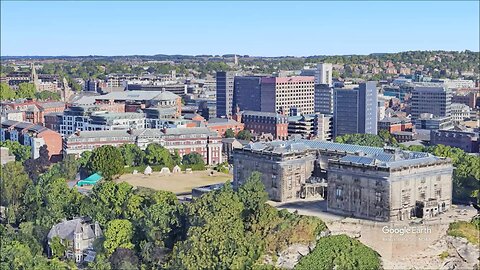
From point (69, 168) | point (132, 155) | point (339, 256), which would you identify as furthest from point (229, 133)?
point (339, 256)

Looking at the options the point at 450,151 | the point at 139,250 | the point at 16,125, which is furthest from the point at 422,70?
the point at 139,250

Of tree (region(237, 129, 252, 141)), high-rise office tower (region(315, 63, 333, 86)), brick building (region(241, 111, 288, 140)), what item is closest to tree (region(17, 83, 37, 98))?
high-rise office tower (region(315, 63, 333, 86))

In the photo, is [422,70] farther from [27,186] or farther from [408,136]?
[27,186]

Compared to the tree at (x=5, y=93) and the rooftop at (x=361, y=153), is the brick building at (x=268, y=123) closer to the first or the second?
the rooftop at (x=361, y=153)

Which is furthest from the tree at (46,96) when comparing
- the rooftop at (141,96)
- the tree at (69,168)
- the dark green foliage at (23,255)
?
the dark green foliage at (23,255)

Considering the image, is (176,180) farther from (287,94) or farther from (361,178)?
(287,94)
